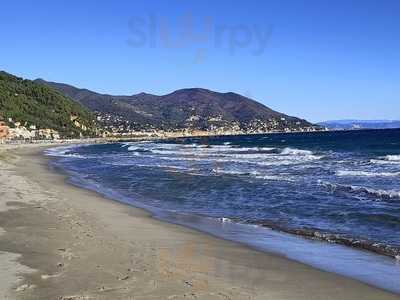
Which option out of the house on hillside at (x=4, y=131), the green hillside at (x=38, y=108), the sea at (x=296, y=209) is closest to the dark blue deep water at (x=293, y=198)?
the sea at (x=296, y=209)

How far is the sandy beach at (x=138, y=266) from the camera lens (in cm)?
909

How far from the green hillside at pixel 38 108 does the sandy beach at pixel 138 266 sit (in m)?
137

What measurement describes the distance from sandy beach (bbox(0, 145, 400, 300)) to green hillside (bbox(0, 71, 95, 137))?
136569mm

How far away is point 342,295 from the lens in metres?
9.31

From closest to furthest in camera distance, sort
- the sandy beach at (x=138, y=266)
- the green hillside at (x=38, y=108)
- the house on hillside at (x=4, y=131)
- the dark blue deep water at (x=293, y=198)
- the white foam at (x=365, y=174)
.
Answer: the sandy beach at (x=138, y=266) → the dark blue deep water at (x=293, y=198) → the white foam at (x=365, y=174) → the house on hillside at (x=4, y=131) → the green hillside at (x=38, y=108)

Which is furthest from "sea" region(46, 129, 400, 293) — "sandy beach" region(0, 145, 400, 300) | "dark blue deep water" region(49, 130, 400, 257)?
"sandy beach" region(0, 145, 400, 300)

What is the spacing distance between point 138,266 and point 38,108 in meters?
161

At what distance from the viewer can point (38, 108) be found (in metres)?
165

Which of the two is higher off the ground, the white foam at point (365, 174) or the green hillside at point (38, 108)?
the green hillside at point (38, 108)

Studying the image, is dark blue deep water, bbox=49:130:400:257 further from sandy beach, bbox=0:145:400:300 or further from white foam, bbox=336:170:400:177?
sandy beach, bbox=0:145:400:300

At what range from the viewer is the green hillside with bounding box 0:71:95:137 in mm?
152000

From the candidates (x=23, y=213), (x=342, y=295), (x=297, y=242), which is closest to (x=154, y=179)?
(x=23, y=213)

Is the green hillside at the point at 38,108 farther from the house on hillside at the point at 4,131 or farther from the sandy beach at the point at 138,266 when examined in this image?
the sandy beach at the point at 138,266

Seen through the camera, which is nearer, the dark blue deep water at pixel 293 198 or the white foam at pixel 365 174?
the dark blue deep water at pixel 293 198
